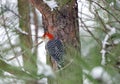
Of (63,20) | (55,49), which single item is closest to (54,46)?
(55,49)

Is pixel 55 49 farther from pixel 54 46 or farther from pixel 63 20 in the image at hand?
pixel 63 20

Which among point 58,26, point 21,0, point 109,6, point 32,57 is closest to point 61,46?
point 58,26

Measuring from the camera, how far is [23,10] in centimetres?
283

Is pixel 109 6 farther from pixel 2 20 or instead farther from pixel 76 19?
pixel 2 20

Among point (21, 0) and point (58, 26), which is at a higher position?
point (21, 0)

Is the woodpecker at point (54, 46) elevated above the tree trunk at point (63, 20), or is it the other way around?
the tree trunk at point (63, 20)

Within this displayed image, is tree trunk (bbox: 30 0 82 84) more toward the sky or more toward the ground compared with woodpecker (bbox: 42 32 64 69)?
more toward the sky

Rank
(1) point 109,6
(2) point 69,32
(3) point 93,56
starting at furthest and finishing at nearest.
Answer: (2) point 69,32, (1) point 109,6, (3) point 93,56

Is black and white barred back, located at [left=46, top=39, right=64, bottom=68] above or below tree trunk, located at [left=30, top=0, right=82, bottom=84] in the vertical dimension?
below

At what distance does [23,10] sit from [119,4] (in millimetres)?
1455

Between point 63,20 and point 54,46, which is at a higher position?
point 63,20

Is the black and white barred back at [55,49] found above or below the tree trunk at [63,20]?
below

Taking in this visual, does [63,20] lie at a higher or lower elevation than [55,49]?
higher

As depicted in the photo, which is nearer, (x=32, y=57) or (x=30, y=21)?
(x=32, y=57)
